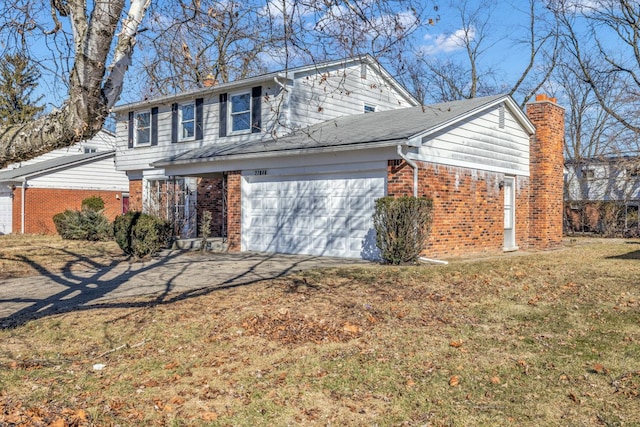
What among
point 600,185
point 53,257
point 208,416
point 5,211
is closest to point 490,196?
point 53,257

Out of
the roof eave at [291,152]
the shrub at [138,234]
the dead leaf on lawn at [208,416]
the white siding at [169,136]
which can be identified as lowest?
the dead leaf on lawn at [208,416]

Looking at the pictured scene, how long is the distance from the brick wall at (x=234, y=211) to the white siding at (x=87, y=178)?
14.5 m

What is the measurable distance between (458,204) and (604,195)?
2220 centimetres

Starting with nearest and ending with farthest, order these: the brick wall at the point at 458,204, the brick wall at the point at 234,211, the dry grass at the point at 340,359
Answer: the dry grass at the point at 340,359 → the brick wall at the point at 458,204 → the brick wall at the point at 234,211

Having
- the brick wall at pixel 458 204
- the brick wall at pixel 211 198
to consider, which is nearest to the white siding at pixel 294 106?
the brick wall at pixel 211 198

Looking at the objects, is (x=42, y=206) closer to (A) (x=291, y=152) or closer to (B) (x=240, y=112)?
(B) (x=240, y=112)

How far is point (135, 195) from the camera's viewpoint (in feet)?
71.3

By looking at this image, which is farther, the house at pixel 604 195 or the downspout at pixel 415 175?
the house at pixel 604 195

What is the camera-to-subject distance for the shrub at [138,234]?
1351cm

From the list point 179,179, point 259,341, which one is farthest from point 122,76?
point 179,179

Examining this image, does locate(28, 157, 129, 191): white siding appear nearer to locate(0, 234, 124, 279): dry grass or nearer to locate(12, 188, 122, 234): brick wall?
locate(12, 188, 122, 234): brick wall

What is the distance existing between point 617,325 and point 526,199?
1108 centimetres

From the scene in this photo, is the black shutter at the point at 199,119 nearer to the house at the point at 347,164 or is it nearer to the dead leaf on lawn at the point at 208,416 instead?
the house at the point at 347,164

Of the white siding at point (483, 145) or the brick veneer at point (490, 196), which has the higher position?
the white siding at point (483, 145)
